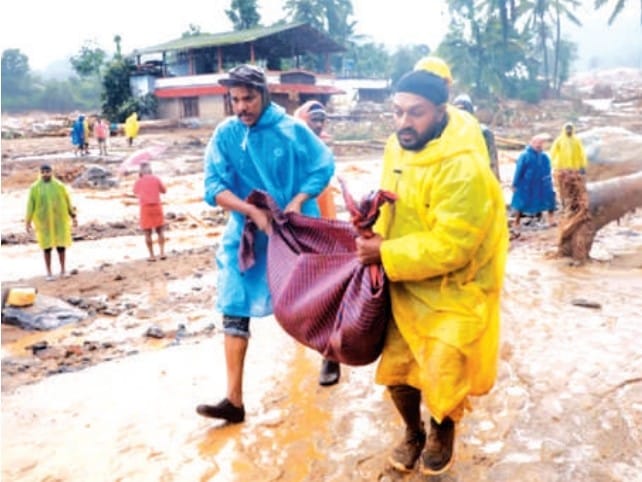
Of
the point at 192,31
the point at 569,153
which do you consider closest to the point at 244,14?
the point at 192,31

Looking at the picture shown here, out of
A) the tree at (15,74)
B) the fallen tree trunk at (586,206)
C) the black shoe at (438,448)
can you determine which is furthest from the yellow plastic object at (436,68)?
the tree at (15,74)

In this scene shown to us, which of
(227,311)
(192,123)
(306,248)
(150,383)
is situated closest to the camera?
(306,248)

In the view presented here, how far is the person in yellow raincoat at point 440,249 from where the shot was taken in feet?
7.90

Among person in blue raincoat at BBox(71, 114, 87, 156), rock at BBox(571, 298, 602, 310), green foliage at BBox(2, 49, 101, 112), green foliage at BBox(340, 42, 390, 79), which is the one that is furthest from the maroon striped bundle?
green foliage at BBox(2, 49, 101, 112)

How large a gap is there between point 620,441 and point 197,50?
34435 mm

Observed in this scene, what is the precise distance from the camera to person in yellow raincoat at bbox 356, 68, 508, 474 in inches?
94.8

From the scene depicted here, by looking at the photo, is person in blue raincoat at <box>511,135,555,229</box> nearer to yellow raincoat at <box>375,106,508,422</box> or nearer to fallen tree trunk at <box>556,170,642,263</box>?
fallen tree trunk at <box>556,170,642,263</box>

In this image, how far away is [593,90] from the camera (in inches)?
1997

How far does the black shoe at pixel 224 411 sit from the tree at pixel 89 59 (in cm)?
3845

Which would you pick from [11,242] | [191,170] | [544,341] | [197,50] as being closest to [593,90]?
[197,50]

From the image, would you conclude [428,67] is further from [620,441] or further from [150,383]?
[150,383]

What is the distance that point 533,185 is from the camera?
10867 millimetres

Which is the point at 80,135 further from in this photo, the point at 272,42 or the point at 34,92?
the point at 34,92

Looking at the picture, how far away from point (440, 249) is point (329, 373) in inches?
70.1
